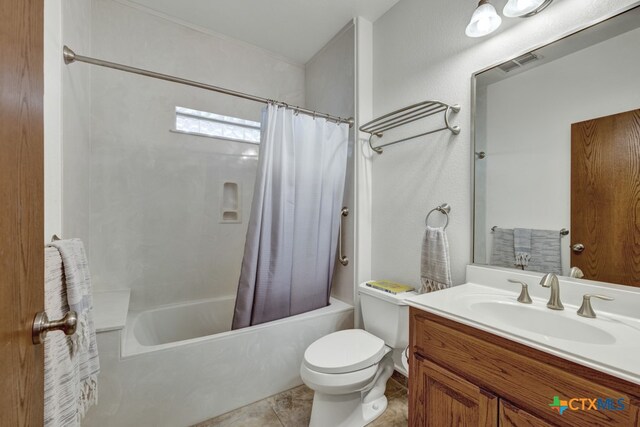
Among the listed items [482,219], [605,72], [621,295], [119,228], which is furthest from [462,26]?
[119,228]

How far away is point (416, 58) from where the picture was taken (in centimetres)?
169

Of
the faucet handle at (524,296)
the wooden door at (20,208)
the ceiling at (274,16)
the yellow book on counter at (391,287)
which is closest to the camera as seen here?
the wooden door at (20,208)

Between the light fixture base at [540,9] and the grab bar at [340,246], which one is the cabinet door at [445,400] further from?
the light fixture base at [540,9]

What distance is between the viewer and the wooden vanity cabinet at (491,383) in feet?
2.19

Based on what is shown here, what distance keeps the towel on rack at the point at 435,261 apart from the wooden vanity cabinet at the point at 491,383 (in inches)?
16.1

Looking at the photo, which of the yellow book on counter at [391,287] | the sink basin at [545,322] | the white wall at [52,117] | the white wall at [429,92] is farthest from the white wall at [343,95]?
the white wall at [52,117]

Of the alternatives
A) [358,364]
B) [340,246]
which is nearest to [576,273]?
[358,364]

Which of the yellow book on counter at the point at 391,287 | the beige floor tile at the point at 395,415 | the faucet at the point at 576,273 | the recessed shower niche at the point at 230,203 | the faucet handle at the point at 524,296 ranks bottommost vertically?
the beige floor tile at the point at 395,415

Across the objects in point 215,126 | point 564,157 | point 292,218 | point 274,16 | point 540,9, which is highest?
point 274,16

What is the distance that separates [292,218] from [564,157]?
4.64 feet

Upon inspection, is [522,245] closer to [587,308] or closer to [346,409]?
[587,308]

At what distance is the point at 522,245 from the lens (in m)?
1.23

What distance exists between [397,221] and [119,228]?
6.40 ft

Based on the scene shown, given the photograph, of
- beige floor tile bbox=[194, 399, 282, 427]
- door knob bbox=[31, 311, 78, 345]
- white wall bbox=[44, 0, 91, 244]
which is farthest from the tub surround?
white wall bbox=[44, 0, 91, 244]
